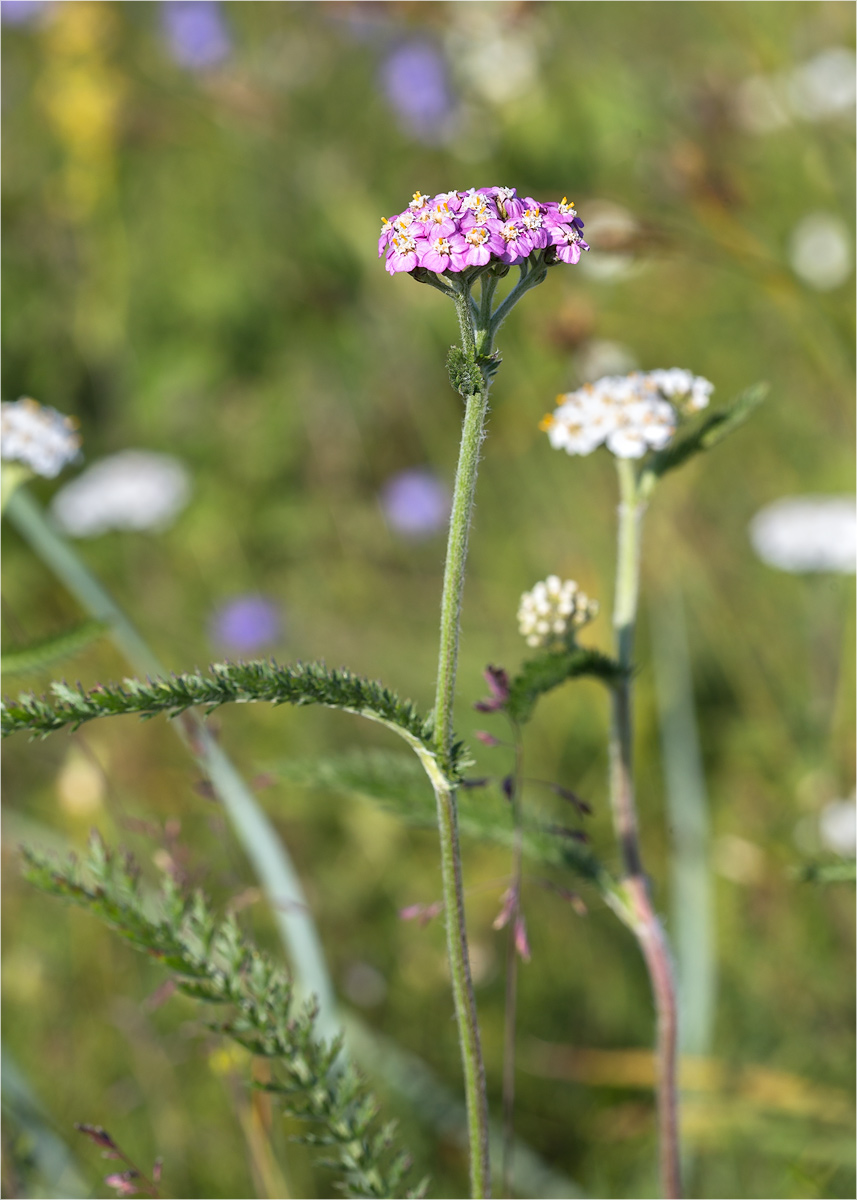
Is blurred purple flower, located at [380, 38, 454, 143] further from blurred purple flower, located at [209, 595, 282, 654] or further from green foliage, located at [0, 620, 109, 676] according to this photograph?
green foliage, located at [0, 620, 109, 676]

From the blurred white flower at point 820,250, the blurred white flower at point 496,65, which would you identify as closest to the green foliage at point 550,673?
the blurred white flower at point 820,250

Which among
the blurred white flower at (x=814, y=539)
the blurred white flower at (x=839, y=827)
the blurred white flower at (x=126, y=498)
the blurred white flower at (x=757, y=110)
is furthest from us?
the blurred white flower at (x=757, y=110)

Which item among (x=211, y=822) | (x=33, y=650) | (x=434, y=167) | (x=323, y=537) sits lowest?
(x=211, y=822)

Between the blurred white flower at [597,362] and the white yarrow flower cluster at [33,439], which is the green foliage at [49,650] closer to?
the white yarrow flower cluster at [33,439]

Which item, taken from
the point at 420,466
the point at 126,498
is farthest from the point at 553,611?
the point at 420,466

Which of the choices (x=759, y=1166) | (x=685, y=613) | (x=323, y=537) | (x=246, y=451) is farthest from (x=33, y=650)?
(x=246, y=451)

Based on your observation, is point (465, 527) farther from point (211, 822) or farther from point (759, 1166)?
point (759, 1166)
